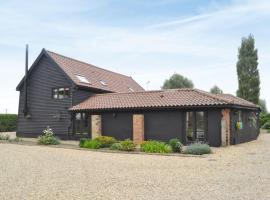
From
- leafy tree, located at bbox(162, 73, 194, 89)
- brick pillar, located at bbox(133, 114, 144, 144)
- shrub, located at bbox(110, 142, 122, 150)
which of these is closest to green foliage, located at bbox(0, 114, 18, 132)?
brick pillar, located at bbox(133, 114, 144, 144)

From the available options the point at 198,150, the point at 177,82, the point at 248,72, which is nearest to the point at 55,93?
the point at 198,150

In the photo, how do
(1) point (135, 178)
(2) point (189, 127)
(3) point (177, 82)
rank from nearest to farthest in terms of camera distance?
(1) point (135, 178), (2) point (189, 127), (3) point (177, 82)

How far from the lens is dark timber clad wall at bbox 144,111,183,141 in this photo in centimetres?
2328

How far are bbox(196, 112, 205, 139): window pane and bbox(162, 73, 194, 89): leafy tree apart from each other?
3746 centimetres

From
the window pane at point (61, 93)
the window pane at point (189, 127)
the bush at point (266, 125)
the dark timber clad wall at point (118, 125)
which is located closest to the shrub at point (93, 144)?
the dark timber clad wall at point (118, 125)

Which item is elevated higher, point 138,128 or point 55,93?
point 55,93

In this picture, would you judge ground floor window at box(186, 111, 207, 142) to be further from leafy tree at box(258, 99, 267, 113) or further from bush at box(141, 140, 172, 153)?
leafy tree at box(258, 99, 267, 113)

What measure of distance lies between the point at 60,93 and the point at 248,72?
32.3 metres

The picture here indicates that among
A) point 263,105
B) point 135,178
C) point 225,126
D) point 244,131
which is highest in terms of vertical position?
point 263,105

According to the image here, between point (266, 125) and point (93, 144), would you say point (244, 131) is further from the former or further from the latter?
point (266, 125)

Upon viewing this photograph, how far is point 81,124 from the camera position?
28.3 m

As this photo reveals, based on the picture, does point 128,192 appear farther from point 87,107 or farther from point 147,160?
point 87,107

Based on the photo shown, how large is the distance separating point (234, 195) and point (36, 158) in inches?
411

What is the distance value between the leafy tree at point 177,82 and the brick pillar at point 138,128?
35794 millimetres
